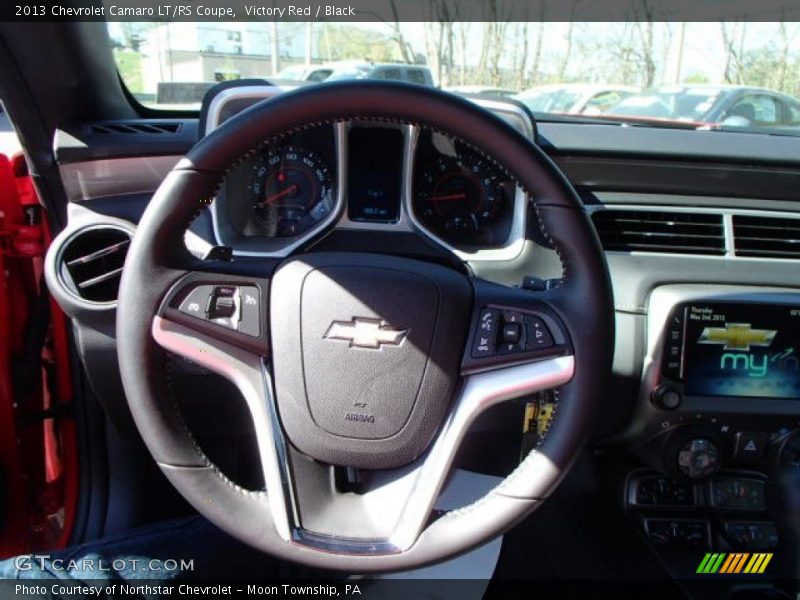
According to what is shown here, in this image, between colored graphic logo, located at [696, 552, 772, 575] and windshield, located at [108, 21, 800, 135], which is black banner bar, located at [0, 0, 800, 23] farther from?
colored graphic logo, located at [696, 552, 772, 575]

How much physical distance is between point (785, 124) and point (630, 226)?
72 centimetres

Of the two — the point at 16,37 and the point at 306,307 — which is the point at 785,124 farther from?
the point at 16,37

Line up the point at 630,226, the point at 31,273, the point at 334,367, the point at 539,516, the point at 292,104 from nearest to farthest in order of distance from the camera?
1. the point at 292,104
2. the point at 334,367
3. the point at 630,226
4. the point at 31,273
5. the point at 539,516

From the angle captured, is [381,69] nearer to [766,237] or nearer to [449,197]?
[449,197]

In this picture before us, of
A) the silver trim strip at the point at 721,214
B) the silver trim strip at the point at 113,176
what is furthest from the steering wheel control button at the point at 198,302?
the silver trim strip at the point at 721,214

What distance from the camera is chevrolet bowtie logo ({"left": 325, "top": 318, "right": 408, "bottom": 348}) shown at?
142 cm

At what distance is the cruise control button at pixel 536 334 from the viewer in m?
1.36

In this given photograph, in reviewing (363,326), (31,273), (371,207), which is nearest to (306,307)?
(363,326)

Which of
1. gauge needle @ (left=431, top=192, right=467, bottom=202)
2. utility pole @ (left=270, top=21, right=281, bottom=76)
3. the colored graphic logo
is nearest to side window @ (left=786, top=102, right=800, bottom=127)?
gauge needle @ (left=431, top=192, right=467, bottom=202)

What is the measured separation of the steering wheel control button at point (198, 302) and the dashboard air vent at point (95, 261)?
628 millimetres

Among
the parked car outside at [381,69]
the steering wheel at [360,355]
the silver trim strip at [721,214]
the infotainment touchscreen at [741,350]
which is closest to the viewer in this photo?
A: the steering wheel at [360,355]

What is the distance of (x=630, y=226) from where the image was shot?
6.82 feet

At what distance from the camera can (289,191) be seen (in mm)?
2088

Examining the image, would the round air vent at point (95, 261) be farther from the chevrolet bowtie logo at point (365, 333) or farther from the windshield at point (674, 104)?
the windshield at point (674, 104)
